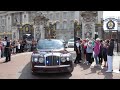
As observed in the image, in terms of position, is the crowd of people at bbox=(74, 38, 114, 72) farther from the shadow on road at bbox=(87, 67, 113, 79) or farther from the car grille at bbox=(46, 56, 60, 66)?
the car grille at bbox=(46, 56, 60, 66)

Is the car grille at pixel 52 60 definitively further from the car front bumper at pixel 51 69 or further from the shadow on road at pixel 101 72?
the shadow on road at pixel 101 72

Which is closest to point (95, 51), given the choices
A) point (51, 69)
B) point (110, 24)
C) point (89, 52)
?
point (89, 52)

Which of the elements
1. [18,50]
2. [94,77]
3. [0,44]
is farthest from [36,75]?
[18,50]

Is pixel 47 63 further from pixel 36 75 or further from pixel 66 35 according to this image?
pixel 66 35

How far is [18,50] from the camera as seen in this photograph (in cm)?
2602

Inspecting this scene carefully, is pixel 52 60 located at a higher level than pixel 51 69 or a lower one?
higher

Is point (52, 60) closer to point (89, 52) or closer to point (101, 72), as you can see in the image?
point (101, 72)

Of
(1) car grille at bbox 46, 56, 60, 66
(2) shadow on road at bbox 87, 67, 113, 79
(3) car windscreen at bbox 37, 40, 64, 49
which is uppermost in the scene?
(3) car windscreen at bbox 37, 40, 64, 49

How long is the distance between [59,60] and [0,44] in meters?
9.05

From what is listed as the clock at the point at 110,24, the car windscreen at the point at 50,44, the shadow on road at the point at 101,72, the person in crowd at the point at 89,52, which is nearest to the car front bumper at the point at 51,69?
the car windscreen at the point at 50,44

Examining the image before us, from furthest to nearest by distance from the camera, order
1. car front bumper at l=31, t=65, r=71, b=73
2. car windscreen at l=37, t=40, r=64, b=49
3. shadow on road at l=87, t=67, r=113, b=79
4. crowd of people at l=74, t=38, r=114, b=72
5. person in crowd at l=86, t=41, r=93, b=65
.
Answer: person in crowd at l=86, t=41, r=93, b=65 → crowd of people at l=74, t=38, r=114, b=72 → car windscreen at l=37, t=40, r=64, b=49 → shadow on road at l=87, t=67, r=113, b=79 → car front bumper at l=31, t=65, r=71, b=73

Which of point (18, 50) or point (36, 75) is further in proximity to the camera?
point (18, 50)

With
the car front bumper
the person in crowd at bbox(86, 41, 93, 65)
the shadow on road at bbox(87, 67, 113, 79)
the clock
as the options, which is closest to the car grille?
the car front bumper

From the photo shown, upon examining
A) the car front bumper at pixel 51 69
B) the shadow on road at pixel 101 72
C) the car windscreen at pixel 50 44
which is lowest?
the shadow on road at pixel 101 72
